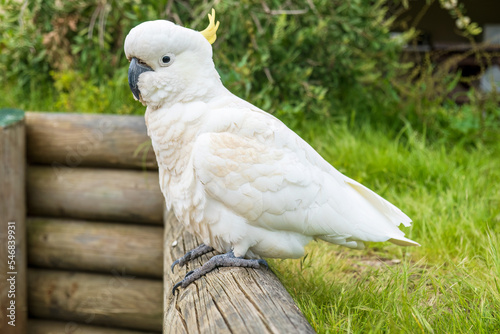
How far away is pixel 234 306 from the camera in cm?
124

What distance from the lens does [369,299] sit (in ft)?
5.08

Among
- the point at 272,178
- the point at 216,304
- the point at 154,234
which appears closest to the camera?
the point at 216,304

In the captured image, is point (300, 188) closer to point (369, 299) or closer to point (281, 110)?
point (369, 299)

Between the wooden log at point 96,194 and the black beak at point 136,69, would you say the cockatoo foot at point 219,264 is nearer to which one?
the black beak at point 136,69

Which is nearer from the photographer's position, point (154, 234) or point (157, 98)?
point (157, 98)

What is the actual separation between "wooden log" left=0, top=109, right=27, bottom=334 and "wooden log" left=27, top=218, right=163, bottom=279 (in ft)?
0.38

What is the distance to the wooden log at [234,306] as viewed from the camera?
114 cm

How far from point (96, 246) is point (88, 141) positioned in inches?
24.6

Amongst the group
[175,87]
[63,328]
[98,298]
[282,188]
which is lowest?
[63,328]

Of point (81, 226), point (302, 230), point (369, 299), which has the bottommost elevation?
point (81, 226)

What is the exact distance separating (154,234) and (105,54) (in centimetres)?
151

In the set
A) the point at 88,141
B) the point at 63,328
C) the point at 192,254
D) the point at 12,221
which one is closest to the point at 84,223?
the point at 12,221

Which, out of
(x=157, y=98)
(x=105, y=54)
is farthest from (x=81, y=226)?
(x=157, y=98)

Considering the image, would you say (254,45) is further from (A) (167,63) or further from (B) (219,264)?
(B) (219,264)
